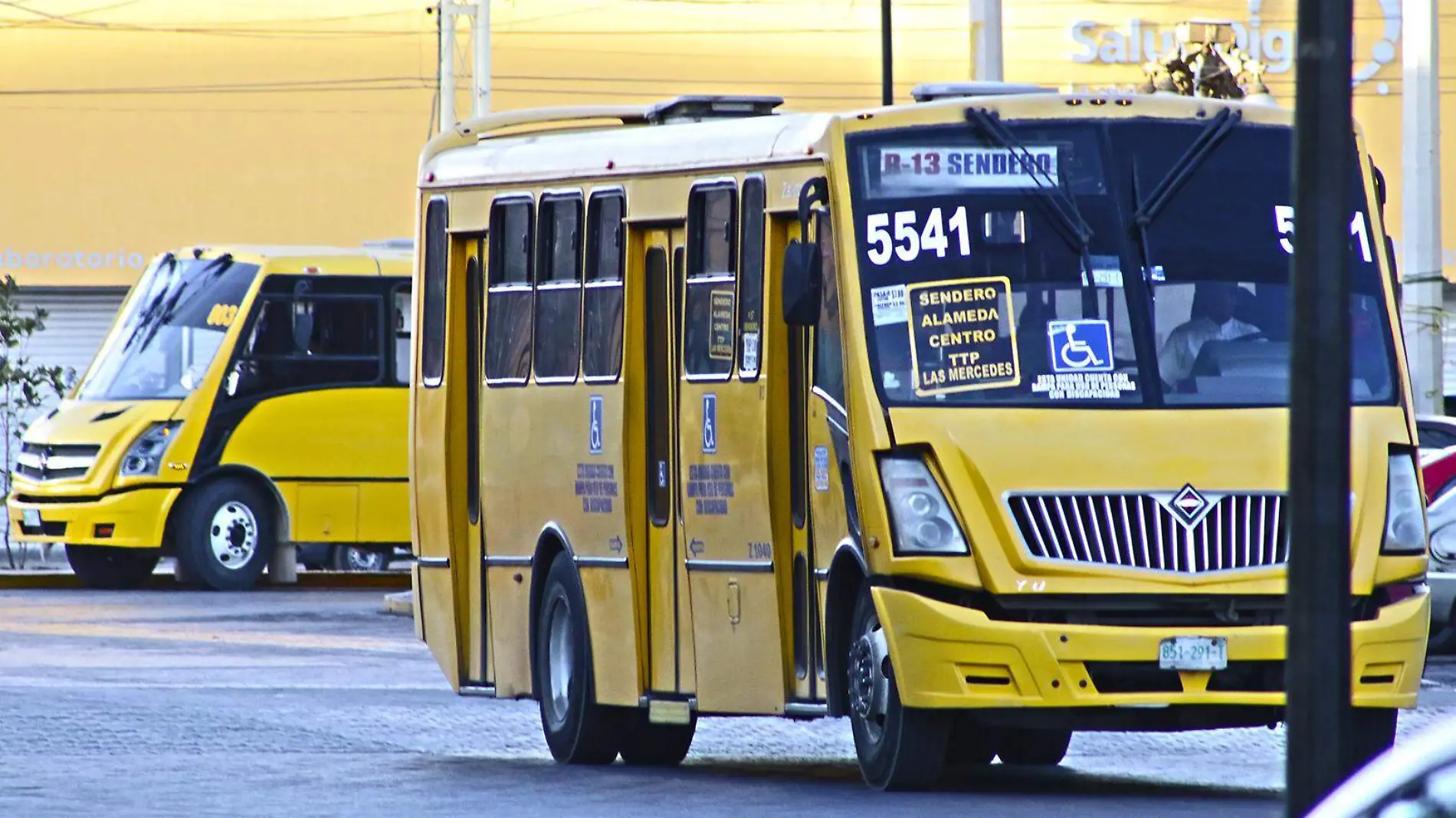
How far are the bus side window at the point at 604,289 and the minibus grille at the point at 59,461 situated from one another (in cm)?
1460

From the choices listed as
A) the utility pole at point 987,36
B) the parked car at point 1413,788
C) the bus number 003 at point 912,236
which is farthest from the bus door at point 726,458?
the utility pole at point 987,36

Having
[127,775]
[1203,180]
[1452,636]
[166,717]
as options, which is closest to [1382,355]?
[1203,180]

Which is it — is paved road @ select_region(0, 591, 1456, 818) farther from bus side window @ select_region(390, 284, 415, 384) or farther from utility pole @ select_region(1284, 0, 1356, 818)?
bus side window @ select_region(390, 284, 415, 384)

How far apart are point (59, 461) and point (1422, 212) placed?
1139 cm

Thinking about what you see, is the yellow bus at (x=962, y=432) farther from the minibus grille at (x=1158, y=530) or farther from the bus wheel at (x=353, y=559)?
the bus wheel at (x=353, y=559)

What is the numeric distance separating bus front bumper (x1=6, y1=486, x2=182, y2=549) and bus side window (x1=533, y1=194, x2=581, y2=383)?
14000 millimetres

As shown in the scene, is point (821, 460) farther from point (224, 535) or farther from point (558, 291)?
point (224, 535)

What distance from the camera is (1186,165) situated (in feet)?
40.5

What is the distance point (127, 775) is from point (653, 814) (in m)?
2.53

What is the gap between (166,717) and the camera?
52.2 ft

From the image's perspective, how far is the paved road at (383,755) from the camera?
11711mm

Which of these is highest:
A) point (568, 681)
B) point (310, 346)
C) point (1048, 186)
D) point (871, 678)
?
point (1048, 186)

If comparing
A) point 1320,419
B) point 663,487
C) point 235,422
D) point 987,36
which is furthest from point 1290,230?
point 235,422

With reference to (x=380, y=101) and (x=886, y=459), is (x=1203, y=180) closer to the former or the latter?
(x=886, y=459)
